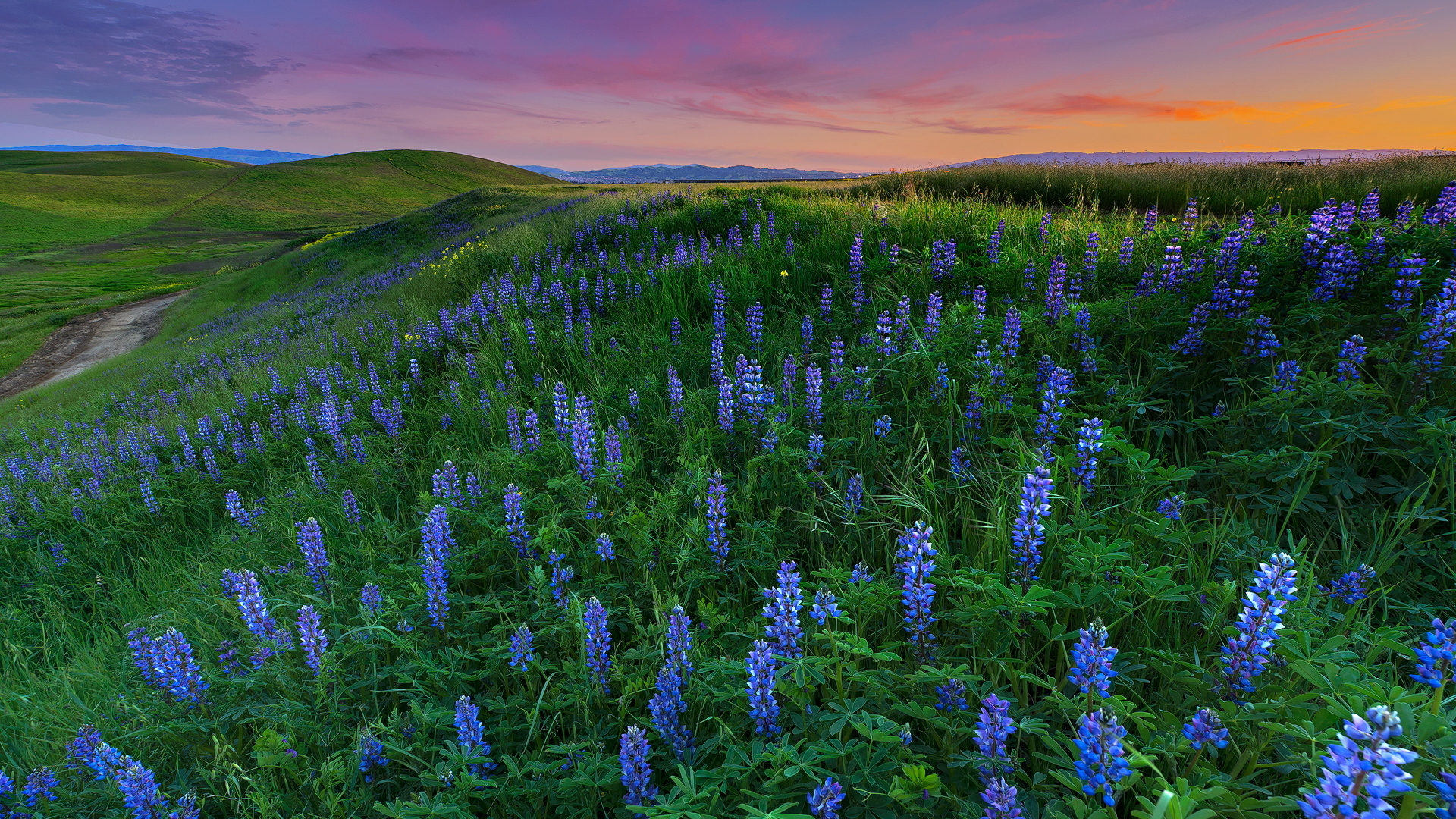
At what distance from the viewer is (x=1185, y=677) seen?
167 centimetres

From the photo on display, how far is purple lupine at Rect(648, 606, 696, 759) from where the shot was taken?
1940 mm

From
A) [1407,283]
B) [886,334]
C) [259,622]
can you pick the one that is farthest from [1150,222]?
[259,622]

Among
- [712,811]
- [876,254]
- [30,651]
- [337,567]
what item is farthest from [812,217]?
[30,651]

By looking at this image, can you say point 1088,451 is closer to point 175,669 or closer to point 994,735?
point 994,735

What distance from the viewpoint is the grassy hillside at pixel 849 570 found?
1647 millimetres

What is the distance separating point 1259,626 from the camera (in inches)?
64.5

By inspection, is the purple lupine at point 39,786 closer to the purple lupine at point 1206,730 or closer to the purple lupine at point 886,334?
the purple lupine at point 1206,730

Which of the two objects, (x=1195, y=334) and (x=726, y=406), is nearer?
(x=1195, y=334)

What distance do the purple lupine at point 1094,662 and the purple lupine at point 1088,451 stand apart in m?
1.19

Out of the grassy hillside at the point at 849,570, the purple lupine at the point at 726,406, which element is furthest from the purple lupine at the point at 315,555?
the purple lupine at the point at 726,406

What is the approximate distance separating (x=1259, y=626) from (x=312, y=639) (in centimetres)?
330

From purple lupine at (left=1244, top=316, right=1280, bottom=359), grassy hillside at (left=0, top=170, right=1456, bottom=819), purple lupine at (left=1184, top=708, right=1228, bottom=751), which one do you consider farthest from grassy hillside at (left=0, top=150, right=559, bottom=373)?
purple lupine at (left=1244, top=316, right=1280, bottom=359)

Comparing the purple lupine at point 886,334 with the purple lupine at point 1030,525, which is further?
the purple lupine at point 886,334

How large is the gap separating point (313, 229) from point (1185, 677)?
3765 inches
